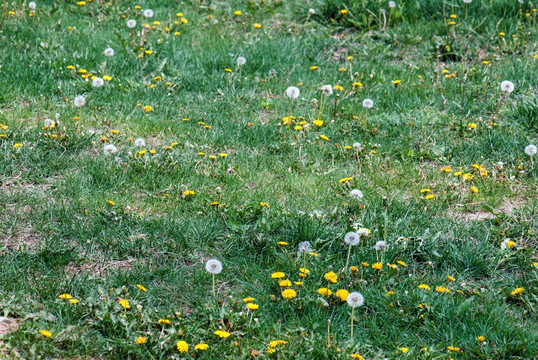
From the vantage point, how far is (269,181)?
4801 millimetres

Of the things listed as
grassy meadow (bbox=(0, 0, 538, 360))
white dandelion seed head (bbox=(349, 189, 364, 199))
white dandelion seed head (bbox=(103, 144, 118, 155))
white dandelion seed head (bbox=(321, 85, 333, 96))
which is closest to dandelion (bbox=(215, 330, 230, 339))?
grassy meadow (bbox=(0, 0, 538, 360))

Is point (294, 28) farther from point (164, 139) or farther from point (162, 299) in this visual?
point (162, 299)

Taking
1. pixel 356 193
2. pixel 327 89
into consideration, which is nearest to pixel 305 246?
pixel 356 193

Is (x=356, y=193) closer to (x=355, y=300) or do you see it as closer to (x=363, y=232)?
(x=363, y=232)

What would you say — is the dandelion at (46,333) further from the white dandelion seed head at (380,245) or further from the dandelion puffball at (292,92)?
the dandelion puffball at (292,92)

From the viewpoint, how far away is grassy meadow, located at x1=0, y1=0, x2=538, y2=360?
3.40m

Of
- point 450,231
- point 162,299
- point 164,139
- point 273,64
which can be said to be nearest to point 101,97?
point 164,139

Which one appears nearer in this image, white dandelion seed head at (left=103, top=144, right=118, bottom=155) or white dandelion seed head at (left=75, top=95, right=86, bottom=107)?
white dandelion seed head at (left=103, top=144, right=118, bottom=155)

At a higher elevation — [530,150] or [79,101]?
[79,101]

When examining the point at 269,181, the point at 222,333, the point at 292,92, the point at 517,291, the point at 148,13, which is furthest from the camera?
the point at 148,13

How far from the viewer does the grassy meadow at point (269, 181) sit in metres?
3.40

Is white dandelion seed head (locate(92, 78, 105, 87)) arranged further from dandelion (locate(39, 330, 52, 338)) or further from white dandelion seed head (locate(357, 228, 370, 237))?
dandelion (locate(39, 330, 52, 338))

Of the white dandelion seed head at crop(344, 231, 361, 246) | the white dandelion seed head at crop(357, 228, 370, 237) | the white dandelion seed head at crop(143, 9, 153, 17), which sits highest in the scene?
A: the white dandelion seed head at crop(344, 231, 361, 246)

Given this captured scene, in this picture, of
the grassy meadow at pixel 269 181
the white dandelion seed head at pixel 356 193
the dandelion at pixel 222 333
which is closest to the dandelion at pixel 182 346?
the grassy meadow at pixel 269 181
